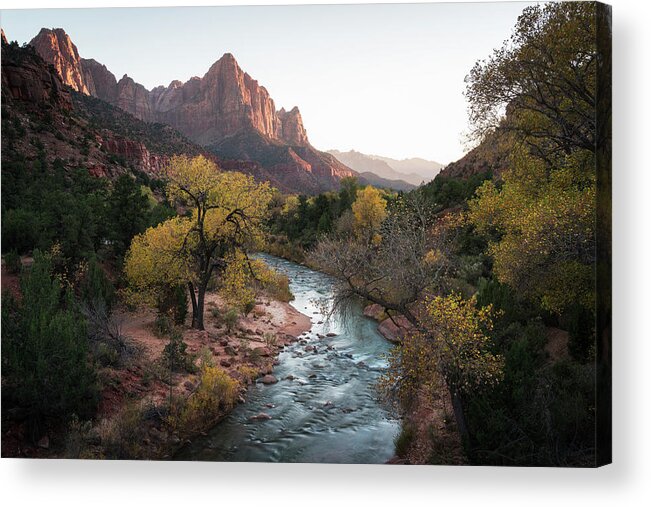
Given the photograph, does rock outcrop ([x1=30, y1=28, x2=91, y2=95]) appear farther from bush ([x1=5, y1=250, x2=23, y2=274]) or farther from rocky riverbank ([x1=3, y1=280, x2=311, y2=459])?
rocky riverbank ([x1=3, y1=280, x2=311, y2=459])

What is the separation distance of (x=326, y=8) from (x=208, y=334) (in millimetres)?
5835

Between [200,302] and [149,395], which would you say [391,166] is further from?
[149,395]

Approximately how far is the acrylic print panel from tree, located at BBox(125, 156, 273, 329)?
11 cm

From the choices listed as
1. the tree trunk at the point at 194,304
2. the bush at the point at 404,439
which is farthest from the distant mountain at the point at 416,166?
the tree trunk at the point at 194,304

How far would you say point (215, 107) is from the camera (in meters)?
7.20

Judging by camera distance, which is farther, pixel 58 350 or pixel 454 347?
pixel 58 350

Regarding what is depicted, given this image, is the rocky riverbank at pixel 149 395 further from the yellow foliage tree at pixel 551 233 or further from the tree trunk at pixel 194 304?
the yellow foliage tree at pixel 551 233

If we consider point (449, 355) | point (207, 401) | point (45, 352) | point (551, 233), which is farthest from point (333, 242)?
point (45, 352)

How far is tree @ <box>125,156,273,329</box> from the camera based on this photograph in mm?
7793

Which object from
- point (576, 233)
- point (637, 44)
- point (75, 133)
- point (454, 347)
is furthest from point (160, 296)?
point (637, 44)

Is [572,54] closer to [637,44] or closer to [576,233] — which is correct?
[637,44]

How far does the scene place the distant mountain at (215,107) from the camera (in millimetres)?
6375

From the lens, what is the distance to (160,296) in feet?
24.1

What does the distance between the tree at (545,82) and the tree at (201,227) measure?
166 inches
